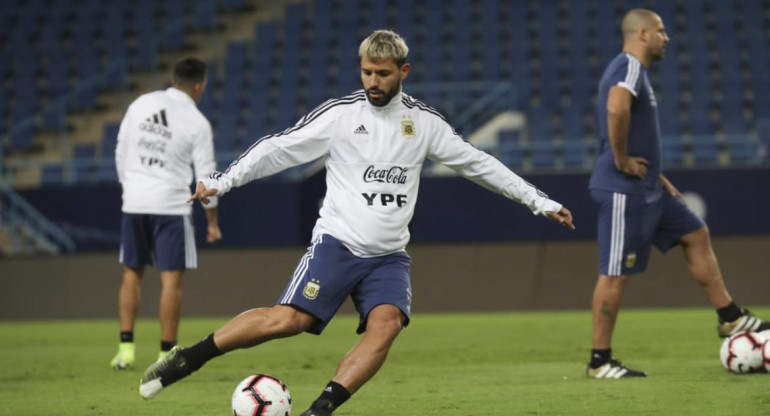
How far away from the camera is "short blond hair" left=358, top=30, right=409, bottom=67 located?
190 inches

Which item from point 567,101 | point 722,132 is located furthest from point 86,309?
point 722,132

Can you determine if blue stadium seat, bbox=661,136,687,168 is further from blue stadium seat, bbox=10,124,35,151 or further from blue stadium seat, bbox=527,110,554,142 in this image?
blue stadium seat, bbox=10,124,35,151

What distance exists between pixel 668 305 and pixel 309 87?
26.1 feet

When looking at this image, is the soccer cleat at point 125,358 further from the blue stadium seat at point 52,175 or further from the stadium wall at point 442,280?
the blue stadium seat at point 52,175

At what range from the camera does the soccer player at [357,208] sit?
4.84 metres

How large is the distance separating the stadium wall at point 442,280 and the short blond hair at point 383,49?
8.28 m

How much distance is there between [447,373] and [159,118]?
101 inches

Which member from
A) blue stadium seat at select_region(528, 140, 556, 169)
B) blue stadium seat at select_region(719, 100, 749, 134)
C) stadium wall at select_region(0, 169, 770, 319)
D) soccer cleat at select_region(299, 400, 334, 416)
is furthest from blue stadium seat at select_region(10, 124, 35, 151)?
soccer cleat at select_region(299, 400, 334, 416)

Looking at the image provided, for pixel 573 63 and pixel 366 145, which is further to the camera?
pixel 573 63

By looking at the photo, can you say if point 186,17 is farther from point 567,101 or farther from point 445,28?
point 567,101

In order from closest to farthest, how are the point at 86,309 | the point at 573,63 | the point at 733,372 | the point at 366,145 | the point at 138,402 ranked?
the point at 366,145
the point at 138,402
the point at 733,372
the point at 86,309
the point at 573,63

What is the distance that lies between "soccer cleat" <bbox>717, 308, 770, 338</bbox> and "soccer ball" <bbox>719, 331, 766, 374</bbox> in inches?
16.9

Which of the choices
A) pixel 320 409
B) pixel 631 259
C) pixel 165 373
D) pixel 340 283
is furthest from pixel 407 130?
pixel 631 259

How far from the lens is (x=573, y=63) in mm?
18094
